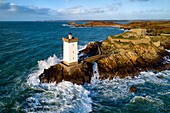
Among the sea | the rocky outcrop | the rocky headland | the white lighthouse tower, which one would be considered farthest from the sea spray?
the white lighthouse tower

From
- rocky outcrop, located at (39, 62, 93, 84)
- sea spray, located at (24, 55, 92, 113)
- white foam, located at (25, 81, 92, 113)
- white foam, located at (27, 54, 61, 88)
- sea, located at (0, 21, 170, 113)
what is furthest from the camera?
rocky outcrop, located at (39, 62, 93, 84)

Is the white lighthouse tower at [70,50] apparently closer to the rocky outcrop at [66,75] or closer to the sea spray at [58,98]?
the rocky outcrop at [66,75]

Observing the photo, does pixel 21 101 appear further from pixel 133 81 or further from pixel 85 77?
pixel 133 81

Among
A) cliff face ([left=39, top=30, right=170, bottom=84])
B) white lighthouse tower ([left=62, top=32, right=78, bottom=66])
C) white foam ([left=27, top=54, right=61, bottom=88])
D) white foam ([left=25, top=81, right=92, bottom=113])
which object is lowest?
white foam ([left=25, top=81, right=92, bottom=113])

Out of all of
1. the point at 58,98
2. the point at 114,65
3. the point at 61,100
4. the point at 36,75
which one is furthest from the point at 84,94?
the point at 36,75

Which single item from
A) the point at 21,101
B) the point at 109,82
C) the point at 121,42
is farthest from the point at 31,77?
the point at 121,42

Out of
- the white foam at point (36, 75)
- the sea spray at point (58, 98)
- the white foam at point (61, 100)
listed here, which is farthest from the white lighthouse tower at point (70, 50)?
the white foam at point (36, 75)

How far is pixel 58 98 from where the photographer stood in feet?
64.5

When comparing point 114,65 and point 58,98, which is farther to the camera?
point 114,65

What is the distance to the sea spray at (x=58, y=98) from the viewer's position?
17.4 m

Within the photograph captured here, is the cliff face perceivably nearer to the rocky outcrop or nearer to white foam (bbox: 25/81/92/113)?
the rocky outcrop

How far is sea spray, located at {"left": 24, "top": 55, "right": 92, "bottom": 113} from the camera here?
17364 mm

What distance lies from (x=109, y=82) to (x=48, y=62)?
43.5ft

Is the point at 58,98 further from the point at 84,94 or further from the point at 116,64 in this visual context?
the point at 116,64
